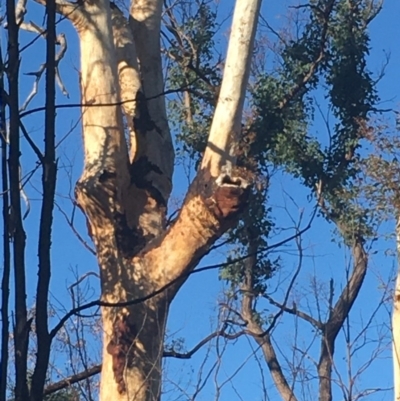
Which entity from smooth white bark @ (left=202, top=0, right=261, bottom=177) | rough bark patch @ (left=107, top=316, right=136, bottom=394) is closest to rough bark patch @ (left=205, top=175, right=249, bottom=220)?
smooth white bark @ (left=202, top=0, right=261, bottom=177)

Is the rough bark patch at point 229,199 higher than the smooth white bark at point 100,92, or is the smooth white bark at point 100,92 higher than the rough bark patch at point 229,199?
the smooth white bark at point 100,92

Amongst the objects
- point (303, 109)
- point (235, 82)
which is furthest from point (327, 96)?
point (235, 82)

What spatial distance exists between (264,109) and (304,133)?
90cm

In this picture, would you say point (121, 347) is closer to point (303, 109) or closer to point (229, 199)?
point (229, 199)

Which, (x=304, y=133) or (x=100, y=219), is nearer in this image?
(x=100, y=219)

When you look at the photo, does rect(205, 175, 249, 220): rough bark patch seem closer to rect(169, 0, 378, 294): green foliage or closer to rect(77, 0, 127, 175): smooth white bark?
rect(77, 0, 127, 175): smooth white bark

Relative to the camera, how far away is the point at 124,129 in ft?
20.2

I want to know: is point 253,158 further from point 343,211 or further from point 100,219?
point 100,219

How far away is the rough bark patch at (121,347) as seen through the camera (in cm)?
531

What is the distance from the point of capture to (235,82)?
584 cm

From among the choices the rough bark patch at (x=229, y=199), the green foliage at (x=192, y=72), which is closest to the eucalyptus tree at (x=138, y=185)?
the rough bark patch at (x=229, y=199)

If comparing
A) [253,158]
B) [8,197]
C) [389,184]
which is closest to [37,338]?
[8,197]

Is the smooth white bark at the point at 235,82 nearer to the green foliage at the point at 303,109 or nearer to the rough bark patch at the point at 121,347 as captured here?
the rough bark patch at the point at 121,347

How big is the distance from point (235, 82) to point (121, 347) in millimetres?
1661
